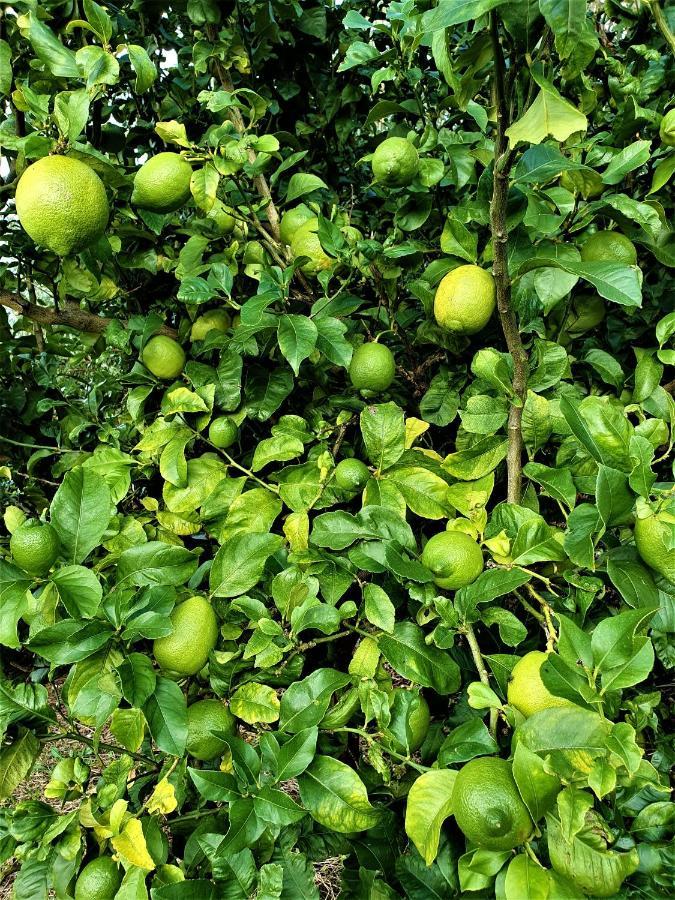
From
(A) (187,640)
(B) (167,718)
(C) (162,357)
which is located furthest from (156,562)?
(C) (162,357)

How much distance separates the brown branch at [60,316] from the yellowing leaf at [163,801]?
98cm

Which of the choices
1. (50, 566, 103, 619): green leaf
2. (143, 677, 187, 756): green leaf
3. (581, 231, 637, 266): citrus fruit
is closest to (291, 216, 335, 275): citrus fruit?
(581, 231, 637, 266): citrus fruit

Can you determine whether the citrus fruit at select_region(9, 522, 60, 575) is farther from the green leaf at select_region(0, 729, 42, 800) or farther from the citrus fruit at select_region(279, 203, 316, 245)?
the citrus fruit at select_region(279, 203, 316, 245)

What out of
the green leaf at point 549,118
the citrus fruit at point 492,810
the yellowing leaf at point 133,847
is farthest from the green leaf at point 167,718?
the green leaf at point 549,118

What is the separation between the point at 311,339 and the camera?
1104mm

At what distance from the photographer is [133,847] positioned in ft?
2.78

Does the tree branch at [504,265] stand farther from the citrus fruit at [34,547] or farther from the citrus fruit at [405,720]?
the citrus fruit at [34,547]

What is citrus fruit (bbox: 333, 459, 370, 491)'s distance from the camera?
1137mm

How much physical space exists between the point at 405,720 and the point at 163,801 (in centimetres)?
38

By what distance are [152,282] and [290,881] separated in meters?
1.34

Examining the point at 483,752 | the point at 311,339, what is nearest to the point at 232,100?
the point at 311,339

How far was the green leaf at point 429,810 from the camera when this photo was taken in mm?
759

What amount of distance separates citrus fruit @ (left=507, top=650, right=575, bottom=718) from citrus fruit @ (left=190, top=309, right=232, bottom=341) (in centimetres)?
96

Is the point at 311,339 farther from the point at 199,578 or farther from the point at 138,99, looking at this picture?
the point at 138,99
